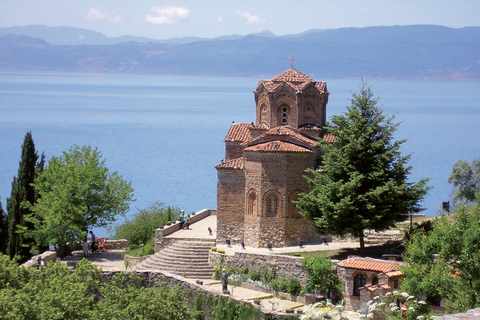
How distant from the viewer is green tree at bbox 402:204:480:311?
19094mm

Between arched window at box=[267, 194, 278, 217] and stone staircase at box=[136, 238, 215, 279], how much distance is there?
115 inches

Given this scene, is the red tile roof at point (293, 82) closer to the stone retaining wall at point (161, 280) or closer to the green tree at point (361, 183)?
the green tree at point (361, 183)

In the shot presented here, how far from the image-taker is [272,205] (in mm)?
31656

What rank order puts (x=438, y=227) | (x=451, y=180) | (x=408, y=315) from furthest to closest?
(x=451, y=180) < (x=438, y=227) < (x=408, y=315)

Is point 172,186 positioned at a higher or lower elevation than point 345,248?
higher

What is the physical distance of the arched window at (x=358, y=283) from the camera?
24.8 m

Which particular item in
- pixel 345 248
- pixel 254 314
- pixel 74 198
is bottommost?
pixel 254 314

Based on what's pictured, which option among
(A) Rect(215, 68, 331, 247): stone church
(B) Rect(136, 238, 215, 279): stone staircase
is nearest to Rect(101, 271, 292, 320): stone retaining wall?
(B) Rect(136, 238, 215, 279): stone staircase

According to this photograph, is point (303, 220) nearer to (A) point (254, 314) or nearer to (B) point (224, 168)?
(B) point (224, 168)

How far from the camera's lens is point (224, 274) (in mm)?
26578

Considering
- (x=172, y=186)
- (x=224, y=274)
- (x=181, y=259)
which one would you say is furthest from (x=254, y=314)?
(x=172, y=186)

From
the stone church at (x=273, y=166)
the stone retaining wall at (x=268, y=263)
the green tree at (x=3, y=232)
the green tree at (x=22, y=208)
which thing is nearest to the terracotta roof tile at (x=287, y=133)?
the stone church at (x=273, y=166)

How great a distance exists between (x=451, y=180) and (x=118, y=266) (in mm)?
25227

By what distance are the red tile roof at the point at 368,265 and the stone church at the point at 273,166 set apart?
19.2 ft
